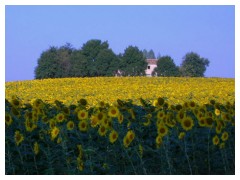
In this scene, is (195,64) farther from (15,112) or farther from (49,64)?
(15,112)

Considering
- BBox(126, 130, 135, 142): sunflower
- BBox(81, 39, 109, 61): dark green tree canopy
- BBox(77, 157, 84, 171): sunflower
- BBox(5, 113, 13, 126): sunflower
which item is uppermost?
BBox(81, 39, 109, 61): dark green tree canopy

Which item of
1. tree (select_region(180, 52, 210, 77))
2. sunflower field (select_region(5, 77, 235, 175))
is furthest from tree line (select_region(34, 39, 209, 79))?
sunflower field (select_region(5, 77, 235, 175))

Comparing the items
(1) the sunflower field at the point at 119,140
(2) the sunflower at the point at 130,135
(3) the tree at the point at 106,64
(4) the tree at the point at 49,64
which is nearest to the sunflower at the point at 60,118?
(1) the sunflower field at the point at 119,140

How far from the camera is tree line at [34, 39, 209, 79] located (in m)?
26.5

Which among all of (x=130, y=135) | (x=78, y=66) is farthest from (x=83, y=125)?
(x=78, y=66)

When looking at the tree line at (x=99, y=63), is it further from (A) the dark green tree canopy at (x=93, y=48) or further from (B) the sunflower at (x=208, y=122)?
(B) the sunflower at (x=208, y=122)

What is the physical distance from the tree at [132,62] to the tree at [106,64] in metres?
0.74

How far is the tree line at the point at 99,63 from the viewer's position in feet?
87.1

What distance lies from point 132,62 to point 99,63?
195 centimetres

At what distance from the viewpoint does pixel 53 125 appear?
3740mm

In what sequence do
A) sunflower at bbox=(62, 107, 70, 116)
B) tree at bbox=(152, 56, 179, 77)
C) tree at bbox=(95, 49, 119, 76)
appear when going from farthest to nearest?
1. tree at bbox=(152, 56, 179, 77)
2. tree at bbox=(95, 49, 119, 76)
3. sunflower at bbox=(62, 107, 70, 116)

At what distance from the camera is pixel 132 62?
28.2 metres

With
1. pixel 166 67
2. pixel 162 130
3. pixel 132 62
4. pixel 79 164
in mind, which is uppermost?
pixel 132 62

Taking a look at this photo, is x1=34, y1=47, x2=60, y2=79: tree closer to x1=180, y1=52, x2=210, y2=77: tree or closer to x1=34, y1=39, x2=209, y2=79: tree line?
x1=34, y1=39, x2=209, y2=79: tree line
